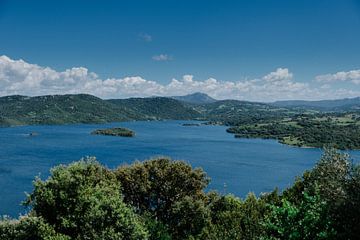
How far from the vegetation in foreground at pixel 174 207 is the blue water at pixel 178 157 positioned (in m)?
34.0

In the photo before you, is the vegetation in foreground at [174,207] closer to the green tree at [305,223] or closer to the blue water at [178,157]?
the green tree at [305,223]

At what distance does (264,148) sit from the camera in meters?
180

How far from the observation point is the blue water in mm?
98688

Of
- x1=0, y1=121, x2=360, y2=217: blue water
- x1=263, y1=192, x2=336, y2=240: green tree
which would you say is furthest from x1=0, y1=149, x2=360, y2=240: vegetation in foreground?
x1=0, y1=121, x2=360, y2=217: blue water

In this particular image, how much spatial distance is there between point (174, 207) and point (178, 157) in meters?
108

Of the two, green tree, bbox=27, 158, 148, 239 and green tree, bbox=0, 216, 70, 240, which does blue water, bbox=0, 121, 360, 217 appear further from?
green tree, bbox=27, 158, 148, 239

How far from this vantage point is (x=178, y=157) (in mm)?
145500

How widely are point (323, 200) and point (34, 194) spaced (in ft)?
64.2

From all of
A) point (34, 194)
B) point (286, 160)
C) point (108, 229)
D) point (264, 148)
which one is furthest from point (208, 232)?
point (264, 148)

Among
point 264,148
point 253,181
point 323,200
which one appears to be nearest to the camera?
point 323,200

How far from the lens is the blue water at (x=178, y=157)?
324 ft

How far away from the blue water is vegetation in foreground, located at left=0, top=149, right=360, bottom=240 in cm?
3397

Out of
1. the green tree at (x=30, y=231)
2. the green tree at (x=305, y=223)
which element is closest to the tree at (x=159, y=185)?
the green tree at (x=30, y=231)

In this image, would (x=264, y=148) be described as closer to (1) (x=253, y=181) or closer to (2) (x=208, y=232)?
(1) (x=253, y=181)
